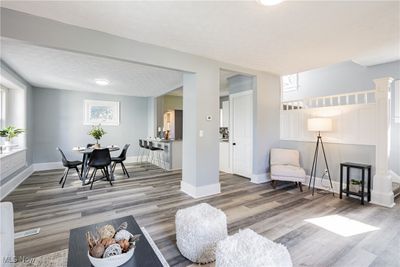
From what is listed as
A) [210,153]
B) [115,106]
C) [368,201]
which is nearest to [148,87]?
[115,106]

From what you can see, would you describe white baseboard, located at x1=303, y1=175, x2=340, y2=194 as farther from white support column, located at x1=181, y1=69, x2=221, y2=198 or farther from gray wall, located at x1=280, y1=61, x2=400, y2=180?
white support column, located at x1=181, y1=69, x2=221, y2=198

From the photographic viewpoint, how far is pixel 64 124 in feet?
20.5

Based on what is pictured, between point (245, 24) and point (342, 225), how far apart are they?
294cm

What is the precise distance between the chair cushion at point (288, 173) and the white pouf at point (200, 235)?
8.19ft

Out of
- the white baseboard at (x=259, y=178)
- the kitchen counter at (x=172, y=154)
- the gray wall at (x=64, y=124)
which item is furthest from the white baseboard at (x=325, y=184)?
the gray wall at (x=64, y=124)

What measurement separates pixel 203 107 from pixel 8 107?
474 centimetres

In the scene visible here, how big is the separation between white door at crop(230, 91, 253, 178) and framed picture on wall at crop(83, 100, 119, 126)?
440 centimetres

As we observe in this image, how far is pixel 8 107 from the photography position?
454 centimetres

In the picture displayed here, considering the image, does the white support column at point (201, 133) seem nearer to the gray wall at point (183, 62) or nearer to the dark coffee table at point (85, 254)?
the gray wall at point (183, 62)

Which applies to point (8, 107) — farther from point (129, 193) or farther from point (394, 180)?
point (394, 180)

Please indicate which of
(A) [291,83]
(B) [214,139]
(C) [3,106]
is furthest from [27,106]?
(A) [291,83]

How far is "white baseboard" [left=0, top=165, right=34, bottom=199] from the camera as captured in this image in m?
3.53

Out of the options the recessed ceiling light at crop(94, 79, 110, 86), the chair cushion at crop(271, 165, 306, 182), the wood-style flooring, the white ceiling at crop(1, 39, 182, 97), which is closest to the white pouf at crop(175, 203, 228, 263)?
the wood-style flooring

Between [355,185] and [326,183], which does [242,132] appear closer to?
[326,183]
